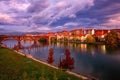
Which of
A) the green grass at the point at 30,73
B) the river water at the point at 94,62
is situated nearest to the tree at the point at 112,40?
the river water at the point at 94,62

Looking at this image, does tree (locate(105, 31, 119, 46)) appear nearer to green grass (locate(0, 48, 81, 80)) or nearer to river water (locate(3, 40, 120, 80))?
river water (locate(3, 40, 120, 80))

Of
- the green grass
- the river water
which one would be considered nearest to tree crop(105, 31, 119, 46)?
the river water

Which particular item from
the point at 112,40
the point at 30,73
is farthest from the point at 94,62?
the point at 112,40

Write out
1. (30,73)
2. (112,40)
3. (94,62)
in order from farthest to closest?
1. (112,40)
2. (94,62)
3. (30,73)

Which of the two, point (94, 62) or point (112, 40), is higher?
point (112, 40)

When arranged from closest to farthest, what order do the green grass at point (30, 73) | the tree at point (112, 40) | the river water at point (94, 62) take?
Answer: the green grass at point (30, 73) → the river water at point (94, 62) → the tree at point (112, 40)

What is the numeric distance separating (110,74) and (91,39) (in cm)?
6801

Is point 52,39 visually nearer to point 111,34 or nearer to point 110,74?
point 111,34

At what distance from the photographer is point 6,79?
6406 mm

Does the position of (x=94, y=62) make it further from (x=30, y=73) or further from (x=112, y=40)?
(x=112, y=40)

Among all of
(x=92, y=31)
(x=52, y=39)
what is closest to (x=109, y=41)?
(x=52, y=39)

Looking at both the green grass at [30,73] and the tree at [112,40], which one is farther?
the tree at [112,40]

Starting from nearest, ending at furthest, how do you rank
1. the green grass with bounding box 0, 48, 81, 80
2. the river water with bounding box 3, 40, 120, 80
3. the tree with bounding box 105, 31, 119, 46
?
the green grass with bounding box 0, 48, 81, 80 < the river water with bounding box 3, 40, 120, 80 < the tree with bounding box 105, 31, 119, 46

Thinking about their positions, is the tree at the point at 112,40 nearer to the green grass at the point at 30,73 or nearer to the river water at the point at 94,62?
the river water at the point at 94,62
